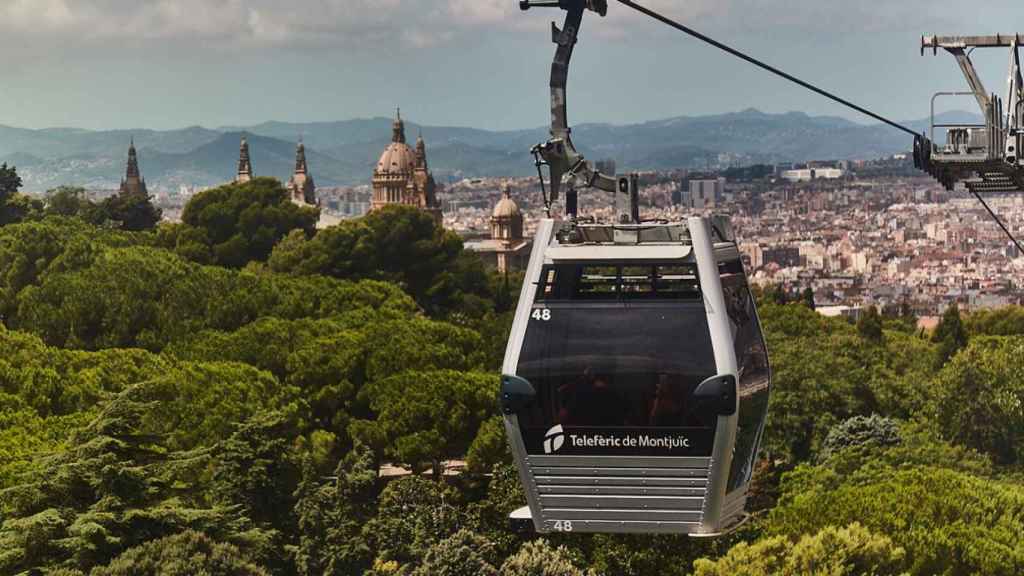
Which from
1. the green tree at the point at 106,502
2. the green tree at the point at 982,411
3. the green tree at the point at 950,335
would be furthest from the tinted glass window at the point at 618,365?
the green tree at the point at 950,335

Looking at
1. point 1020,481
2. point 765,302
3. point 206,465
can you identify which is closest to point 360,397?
point 206,465

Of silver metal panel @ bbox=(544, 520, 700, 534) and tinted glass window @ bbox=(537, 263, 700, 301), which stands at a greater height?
tinted glass window @ bbox=(537, 263, 700, 301)

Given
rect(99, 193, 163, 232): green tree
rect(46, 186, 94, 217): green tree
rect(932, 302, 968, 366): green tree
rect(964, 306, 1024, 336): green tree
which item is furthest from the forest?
rect(46, 186, 94, 217): green tree

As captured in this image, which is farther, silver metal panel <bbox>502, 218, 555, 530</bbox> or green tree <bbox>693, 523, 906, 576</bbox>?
green tree <bbox>693, 523, 906, 576</bbox>

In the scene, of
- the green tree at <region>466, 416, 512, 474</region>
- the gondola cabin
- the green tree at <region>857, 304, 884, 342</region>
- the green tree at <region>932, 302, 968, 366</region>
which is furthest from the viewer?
the green tree at <region>857, 304, 884, 342</region>

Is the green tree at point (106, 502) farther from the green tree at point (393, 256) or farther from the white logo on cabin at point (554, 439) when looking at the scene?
the green tree at point (393, 256)

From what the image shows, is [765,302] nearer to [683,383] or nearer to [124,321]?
[124,321]

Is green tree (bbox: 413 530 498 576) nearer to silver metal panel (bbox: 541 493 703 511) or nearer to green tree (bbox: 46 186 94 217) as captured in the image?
silver metal panel (bbox: 541 493 703 511)
